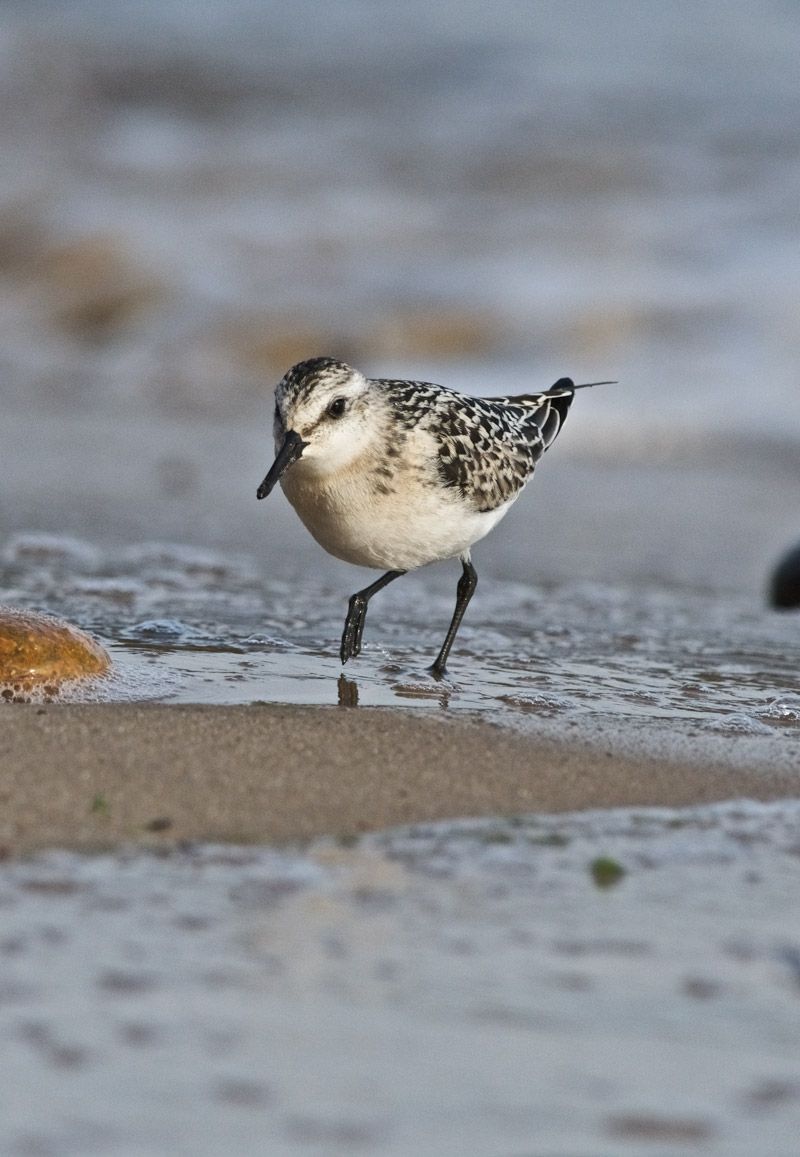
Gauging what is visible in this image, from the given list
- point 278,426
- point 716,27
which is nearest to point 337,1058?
point 278,426

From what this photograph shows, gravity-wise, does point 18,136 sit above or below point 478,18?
below

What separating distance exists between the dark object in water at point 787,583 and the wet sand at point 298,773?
2.45m

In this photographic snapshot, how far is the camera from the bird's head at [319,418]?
4.52m

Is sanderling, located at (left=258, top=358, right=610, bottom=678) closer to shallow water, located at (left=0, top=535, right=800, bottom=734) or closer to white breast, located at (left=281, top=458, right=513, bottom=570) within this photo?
white breast, located at (left=281, top=458, right=513, bottom=570)

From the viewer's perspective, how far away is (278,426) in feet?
15.2

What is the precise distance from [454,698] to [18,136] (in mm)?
12500

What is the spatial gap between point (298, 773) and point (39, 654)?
3.13 feet

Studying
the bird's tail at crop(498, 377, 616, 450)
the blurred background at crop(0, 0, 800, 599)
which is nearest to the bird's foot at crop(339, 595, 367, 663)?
the bird's tail at crop(498, 377, 616, 450)

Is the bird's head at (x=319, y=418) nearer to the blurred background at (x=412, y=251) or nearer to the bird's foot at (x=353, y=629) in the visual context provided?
the bird's foot at (x=353, y=629)

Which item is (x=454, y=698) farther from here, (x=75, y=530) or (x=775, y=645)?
(x=75, y=530)

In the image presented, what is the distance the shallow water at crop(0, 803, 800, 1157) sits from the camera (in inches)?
75.8

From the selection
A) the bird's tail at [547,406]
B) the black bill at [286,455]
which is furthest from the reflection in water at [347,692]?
the bird's tail at [547,406]

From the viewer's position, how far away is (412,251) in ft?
40.5

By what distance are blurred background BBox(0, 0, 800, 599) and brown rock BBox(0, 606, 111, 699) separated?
236cm
